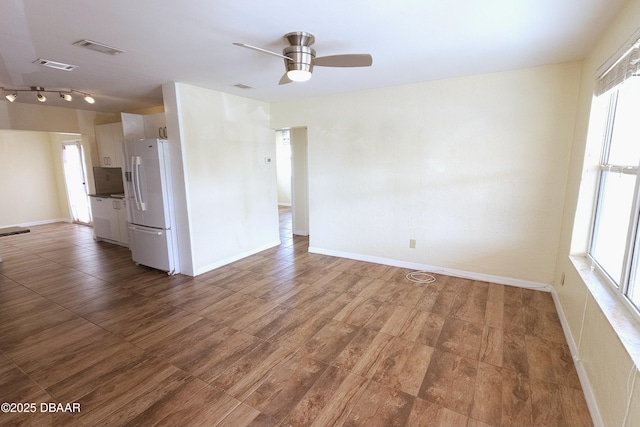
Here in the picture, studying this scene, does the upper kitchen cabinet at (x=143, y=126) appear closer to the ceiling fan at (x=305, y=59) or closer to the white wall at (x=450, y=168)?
the white wall at (x=450, y=168)

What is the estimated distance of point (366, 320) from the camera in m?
2.89

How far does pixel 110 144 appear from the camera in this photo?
18.0 feet

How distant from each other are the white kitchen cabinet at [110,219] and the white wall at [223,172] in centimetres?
234

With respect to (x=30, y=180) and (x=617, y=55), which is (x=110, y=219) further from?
(x=617, y=55)

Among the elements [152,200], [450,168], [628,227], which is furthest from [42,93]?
[628,227]

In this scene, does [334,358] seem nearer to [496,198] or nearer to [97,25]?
[496,198]

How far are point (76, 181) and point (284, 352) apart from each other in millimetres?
7765

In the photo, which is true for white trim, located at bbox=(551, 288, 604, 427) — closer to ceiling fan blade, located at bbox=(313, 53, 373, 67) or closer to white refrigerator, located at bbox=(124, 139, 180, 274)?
ceiling fan blade, located at bbox=(313, 53, 373, 67)

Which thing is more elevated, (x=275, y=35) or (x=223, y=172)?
(x=275, y=35)

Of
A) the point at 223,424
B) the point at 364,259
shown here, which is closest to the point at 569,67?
the point at 364,259

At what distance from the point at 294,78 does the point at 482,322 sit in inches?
111

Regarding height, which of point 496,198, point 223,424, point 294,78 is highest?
point 294,78

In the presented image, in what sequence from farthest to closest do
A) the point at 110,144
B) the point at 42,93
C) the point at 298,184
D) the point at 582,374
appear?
the point at 298,184 → the point at 110,144 → the point at 42,93 → the point at 582,374

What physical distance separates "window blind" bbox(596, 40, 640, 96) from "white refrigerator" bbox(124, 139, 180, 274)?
4437 mm
